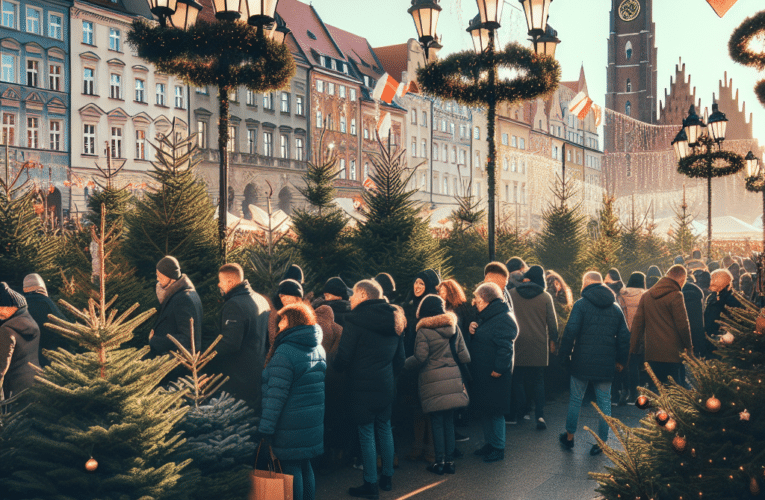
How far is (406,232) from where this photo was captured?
35.1 ft

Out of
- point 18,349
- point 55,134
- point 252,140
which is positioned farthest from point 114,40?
point 18,349

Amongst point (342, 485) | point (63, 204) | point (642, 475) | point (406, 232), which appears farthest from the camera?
point (63, 204)

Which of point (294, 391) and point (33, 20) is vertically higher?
point (33, 20)

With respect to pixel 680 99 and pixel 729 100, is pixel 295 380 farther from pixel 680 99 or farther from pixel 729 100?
pixel 729 100

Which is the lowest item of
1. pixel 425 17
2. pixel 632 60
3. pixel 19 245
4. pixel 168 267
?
pixel 168 267

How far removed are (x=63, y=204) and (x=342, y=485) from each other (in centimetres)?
3321

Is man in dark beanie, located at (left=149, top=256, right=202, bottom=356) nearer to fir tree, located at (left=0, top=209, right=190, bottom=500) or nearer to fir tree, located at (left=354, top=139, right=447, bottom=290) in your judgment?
fir tree, located at (left=0, top=209, right=190, bottom=500)

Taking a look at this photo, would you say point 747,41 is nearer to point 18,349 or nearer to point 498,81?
point 498,81

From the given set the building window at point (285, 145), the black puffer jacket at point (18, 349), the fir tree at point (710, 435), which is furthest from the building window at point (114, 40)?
the fir tree at point (710, 435)

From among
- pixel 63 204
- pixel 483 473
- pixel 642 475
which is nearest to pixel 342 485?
pixel 483 473

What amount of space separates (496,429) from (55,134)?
35331 mm

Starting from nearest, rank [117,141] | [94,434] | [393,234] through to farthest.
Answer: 1. [94,434]
2. [393,234]
3. [117,141]

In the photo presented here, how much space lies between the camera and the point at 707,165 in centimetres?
1675

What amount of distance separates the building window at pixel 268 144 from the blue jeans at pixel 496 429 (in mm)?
42642
